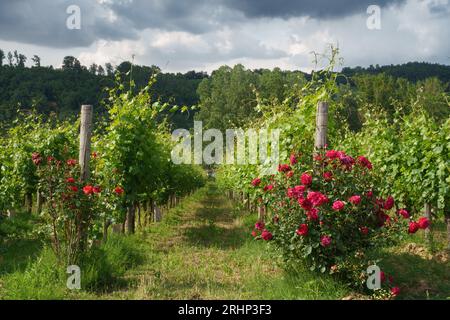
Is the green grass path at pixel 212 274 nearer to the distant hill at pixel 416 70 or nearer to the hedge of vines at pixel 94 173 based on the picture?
the hedge of vines at pixel 94 173

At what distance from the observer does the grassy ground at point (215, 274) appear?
4.87 metres

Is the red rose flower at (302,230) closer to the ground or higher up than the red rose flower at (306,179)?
closer to the ground

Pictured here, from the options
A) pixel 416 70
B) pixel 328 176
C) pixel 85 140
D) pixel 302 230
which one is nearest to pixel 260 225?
pixel 302 230

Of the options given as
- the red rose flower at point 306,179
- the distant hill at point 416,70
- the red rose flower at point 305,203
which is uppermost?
the distant hill at point 416,70

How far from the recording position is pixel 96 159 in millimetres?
8148

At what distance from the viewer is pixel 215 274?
6.10 m

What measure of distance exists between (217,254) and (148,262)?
1261 mm

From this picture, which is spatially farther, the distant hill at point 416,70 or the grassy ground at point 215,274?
the distant hill at point 416,70

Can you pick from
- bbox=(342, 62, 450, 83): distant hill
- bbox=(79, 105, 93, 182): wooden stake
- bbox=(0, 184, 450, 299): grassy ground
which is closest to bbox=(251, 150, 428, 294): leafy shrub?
bbox=(0, 184, 450, 299): grassy ground

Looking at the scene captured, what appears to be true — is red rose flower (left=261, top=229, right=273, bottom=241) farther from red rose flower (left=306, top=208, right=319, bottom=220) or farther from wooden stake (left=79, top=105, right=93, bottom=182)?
wooden stake (left=79, top=105, right=93, bottom=182)

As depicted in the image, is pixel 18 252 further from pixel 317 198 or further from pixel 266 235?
pixel 317 198

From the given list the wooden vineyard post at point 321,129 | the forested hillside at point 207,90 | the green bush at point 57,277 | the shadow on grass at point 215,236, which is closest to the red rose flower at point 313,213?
the wooden vineyard post at point 321,129
